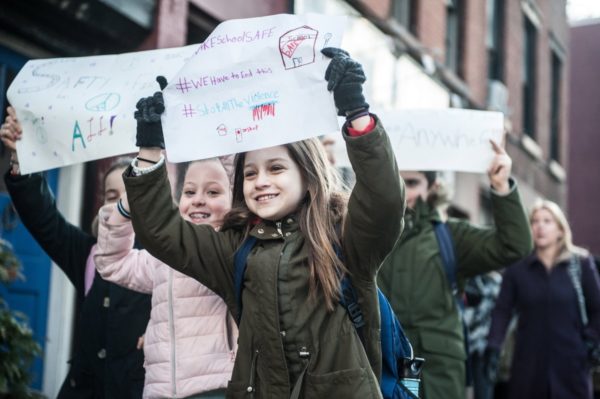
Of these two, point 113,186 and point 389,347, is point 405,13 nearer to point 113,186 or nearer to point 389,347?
point 113,186

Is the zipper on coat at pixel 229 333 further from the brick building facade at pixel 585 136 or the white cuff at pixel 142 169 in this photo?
the brick building facade at pixel 585 136

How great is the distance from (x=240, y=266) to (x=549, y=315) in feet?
12.0

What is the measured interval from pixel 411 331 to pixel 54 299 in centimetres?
275

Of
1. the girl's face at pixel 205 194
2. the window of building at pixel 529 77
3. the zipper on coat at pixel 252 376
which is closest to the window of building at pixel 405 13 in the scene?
the window of building at pixel 529 77

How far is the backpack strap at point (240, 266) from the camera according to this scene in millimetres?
2652

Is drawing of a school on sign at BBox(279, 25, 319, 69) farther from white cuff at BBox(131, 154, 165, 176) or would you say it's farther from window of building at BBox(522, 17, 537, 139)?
window of building at BBox(522, 17, 537, 139)

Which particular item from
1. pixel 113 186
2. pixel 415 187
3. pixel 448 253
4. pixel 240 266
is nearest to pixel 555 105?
pixel 415 187

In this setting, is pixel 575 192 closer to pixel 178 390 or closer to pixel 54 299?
pixel 54 299

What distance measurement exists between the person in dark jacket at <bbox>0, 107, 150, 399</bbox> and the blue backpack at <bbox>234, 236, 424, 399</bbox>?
0.87 m

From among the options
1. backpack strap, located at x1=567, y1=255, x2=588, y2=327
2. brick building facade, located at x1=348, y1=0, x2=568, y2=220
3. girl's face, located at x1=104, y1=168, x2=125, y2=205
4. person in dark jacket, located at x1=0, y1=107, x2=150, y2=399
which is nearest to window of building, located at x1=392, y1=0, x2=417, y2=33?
brick building facade, located at x1=348, y1=0, x2=568, y2=220

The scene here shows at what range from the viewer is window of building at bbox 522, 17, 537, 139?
15750 millimetres

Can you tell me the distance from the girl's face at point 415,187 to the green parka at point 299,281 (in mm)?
1713

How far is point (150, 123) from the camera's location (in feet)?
8.78

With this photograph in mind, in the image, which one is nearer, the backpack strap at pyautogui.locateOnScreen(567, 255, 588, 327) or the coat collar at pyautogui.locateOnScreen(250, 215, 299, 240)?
the coat collar at pyautogui.locateOnScreen(250, 215, 299, 240)
